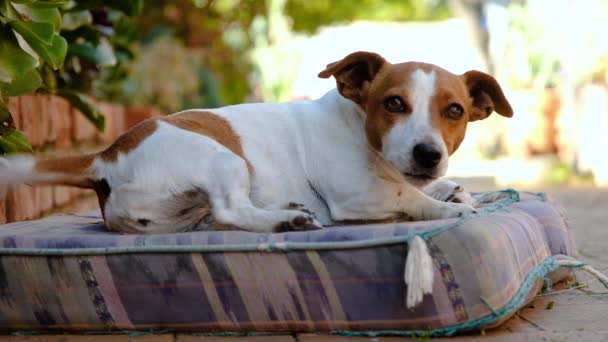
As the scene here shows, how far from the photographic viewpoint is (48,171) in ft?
11.6

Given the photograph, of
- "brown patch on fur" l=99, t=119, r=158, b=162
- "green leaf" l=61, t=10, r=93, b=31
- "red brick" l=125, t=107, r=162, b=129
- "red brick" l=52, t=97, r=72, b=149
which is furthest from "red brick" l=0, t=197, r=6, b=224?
"red brick" l=125, t=107, r=162, b=129

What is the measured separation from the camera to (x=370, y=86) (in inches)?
158

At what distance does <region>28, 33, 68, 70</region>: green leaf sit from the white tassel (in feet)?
5.28

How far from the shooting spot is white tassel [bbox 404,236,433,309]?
289cm

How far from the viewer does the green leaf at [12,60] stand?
11.5 feet

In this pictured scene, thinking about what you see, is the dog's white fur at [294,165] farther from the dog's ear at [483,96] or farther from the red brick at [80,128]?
the red brick at [80,128]

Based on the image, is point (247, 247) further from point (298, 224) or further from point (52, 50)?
point (52, 50)

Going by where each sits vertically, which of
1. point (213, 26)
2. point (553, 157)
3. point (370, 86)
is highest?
point (370, 86)

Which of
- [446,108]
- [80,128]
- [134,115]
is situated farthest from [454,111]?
[134,115]

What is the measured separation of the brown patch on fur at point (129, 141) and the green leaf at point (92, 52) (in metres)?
1.95

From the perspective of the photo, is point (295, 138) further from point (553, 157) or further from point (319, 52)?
point (319, 52)

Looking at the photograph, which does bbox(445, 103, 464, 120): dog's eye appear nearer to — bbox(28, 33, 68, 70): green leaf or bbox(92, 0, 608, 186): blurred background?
bbox(28, 33, 68, 70): green leaf

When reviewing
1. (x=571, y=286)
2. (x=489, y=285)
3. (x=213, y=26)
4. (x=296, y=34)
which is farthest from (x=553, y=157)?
(x=489, y=285)

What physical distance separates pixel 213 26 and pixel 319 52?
361 inches
